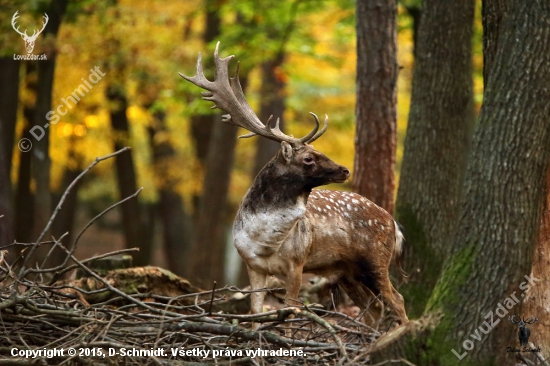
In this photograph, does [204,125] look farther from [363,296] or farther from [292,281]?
[292,281]

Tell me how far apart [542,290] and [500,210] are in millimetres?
1396

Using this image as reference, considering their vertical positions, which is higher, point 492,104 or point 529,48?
point 529,48

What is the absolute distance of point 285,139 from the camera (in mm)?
7688

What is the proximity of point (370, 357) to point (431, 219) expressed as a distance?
154 inches

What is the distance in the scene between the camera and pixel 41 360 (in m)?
5.44

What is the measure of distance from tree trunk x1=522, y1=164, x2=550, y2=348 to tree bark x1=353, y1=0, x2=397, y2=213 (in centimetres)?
353

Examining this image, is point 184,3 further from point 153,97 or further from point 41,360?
point 41,360

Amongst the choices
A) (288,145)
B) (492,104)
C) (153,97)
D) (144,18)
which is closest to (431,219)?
(288,145)

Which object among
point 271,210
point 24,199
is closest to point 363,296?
point 271,210

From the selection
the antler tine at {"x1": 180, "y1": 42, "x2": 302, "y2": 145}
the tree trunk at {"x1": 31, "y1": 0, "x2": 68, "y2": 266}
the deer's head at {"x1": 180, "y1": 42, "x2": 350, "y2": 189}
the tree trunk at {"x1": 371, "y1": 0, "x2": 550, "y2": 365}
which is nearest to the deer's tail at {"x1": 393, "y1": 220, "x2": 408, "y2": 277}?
the deer's head at {"x1": 180, "y1": 42, "x2": 350, "y2": 189}

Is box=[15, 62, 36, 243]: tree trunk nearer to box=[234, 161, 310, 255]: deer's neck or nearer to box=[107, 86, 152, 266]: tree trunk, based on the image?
box=[107, 86, 152, 266]: tree trunk

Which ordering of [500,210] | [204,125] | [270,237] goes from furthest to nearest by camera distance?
[204,125]
[270,237]
[500,210]

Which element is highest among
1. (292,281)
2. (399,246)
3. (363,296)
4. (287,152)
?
(287,152)

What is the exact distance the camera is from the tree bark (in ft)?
32.8
